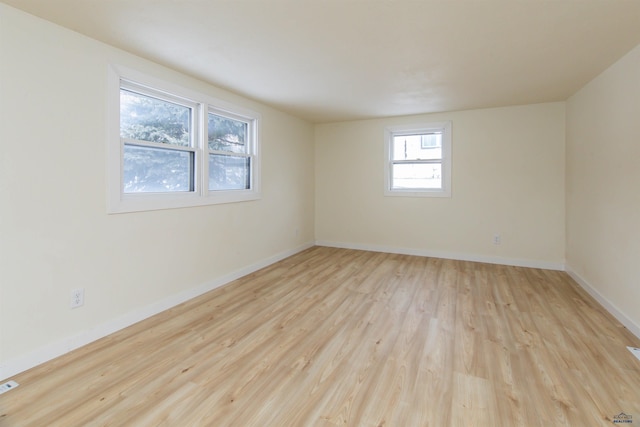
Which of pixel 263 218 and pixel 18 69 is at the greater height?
pixel 18 69

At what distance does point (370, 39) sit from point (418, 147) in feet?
10.0

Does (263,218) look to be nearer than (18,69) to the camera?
No

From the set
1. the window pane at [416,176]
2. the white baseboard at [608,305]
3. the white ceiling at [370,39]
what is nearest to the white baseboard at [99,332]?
the white ceiling at [370,39]

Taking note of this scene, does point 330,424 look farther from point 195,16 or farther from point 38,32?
point 38,32

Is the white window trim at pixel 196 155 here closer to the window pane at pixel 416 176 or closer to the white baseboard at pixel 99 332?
the white baseboard at pixel 99 332

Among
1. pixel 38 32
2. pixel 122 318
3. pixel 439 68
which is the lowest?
pixel 122 318

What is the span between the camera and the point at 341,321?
8.86ft

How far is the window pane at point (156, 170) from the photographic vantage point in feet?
8.86

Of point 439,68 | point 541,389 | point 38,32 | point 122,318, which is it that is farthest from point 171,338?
point 439,68

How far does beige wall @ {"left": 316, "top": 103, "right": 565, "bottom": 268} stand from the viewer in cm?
428

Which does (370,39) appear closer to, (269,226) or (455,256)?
(269,226)

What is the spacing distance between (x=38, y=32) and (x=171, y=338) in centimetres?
230

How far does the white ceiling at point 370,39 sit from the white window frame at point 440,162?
48.9 inches

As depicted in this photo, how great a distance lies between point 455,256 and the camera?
487cm
